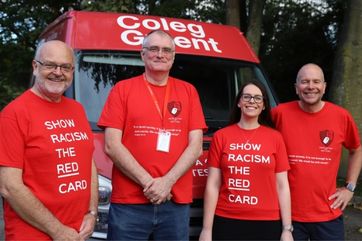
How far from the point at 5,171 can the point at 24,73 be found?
11908mm

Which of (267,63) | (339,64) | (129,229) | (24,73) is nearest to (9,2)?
(24,73)

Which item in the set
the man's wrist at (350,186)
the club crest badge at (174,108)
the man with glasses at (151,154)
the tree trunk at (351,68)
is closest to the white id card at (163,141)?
the man with glasses at (151,154)

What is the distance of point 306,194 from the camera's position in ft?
10.8

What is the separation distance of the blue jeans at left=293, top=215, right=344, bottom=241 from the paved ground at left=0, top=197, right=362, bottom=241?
8.24 feet

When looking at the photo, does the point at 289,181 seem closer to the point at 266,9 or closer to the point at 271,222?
the point at 271,222

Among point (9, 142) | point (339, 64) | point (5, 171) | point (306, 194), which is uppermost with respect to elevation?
point (339, 64)

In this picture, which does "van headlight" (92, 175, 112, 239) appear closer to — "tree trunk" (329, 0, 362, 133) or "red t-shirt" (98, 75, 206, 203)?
"red t-shirt" (98, 75, 206, 203)

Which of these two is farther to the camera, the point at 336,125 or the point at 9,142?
the point at 336,125

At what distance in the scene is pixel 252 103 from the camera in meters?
3.22

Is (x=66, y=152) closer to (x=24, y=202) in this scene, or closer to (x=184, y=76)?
(x=24, y=202)

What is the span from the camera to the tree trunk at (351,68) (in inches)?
322

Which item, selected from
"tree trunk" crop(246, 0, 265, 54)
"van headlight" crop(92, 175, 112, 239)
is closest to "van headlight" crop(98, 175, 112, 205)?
"van headlight" crop(92, 175, 112, 239)

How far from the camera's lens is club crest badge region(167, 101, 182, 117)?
3129 millimetres

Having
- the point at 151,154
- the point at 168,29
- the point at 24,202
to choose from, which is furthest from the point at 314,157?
the point at 168,29
